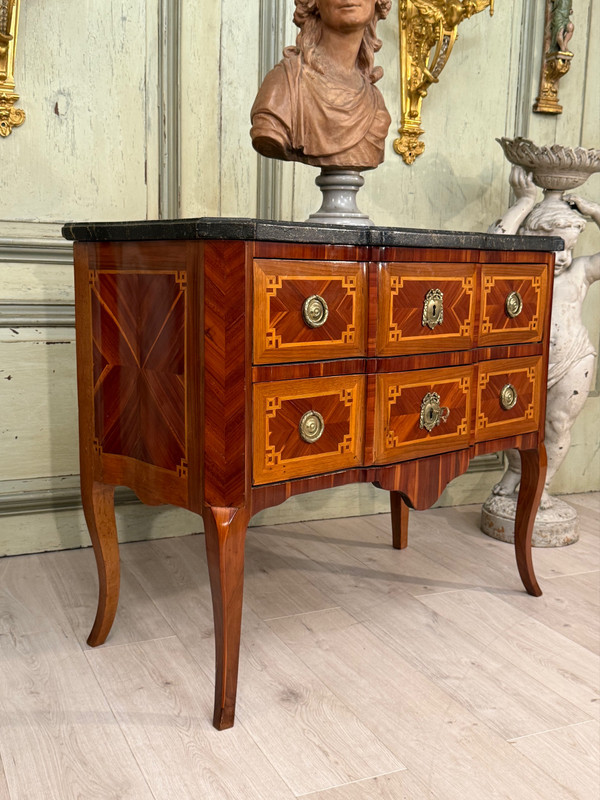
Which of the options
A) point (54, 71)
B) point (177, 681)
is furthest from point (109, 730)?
point (54, 71)

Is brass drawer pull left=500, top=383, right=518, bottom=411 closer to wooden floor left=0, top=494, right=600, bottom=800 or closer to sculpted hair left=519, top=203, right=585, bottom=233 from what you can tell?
wooden floor left=0, top=494, right=600, bottom=800

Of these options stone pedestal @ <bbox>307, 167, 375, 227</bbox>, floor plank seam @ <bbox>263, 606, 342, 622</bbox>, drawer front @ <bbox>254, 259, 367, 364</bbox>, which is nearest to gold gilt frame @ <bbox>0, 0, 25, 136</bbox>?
stone pedestal @ <bbox>307, 167, 375, 227</bbox>

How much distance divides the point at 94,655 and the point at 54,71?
173 cm

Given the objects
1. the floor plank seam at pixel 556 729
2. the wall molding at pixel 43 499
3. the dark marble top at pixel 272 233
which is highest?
the dark marble top at pixel 272 233

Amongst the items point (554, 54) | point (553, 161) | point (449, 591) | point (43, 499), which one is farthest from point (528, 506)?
point (554, 54)

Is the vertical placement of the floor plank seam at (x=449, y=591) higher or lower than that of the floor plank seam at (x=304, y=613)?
lower

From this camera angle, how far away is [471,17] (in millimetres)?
3105

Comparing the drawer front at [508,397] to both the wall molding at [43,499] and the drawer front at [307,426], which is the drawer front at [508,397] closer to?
the drawer front at [307,426]

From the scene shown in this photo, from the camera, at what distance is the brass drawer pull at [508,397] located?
7.34ft

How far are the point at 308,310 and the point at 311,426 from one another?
0.25 metres

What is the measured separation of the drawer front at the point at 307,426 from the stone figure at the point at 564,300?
1332 mm

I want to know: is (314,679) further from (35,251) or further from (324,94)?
(35,251)

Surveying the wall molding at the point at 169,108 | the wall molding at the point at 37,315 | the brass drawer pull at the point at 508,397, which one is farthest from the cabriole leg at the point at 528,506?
the wall molding at the point at 37,315

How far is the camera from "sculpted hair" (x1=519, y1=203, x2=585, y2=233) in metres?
2.89
